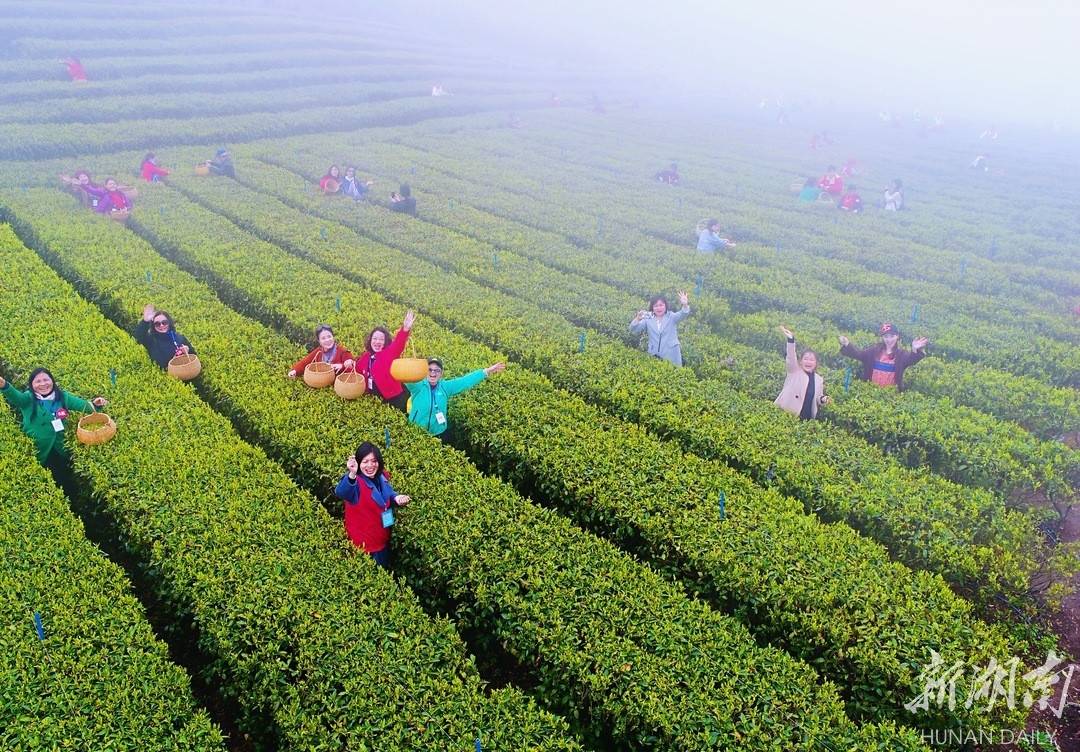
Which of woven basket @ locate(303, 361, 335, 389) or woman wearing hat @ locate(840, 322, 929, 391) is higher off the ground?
woman wearing hat @ locate(840, 322, 929, 391)

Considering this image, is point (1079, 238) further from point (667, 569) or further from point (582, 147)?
point (667, 569)

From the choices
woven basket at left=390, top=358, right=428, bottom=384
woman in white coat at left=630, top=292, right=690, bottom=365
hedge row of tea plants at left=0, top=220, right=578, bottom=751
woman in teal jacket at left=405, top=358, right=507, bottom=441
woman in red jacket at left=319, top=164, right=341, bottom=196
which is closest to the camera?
hedge row of tea plants at left=0, top=220, right=578, bottom=751

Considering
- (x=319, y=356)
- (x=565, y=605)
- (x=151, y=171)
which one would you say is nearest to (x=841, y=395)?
(x=565, y=605)

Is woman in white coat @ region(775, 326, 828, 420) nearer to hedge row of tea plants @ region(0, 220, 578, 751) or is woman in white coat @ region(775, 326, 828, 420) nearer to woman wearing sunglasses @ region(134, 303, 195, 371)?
hedge row of tea plants @ region(0, 220, 578, 751)

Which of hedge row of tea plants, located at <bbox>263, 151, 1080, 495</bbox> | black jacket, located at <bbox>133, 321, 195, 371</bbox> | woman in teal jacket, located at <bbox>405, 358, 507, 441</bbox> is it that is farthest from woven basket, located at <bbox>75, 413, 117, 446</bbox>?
hedge row of tea plants, located at <bbox>263, 151, 1080, 495</bbox>

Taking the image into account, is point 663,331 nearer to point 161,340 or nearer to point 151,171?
point 161,340

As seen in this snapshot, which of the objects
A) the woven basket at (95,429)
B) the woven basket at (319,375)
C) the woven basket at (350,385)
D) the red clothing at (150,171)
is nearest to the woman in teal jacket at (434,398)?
the woven basket at (350,385)

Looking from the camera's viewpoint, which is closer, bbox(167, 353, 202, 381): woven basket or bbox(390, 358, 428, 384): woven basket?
bbox(390, 358, 428, 384): woven basket
